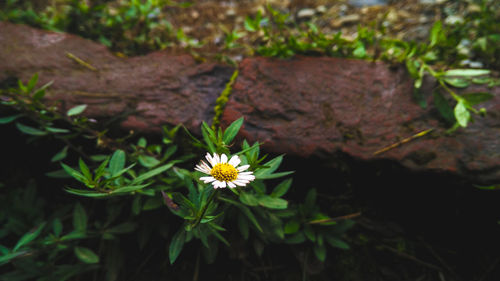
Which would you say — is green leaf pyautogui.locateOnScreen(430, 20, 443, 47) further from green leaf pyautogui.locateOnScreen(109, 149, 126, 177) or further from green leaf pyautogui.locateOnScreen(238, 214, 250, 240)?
green leaf pyautogui.locateOnScreen(109, 149, 126, 177)

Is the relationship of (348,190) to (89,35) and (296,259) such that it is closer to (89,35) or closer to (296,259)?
(296,259)

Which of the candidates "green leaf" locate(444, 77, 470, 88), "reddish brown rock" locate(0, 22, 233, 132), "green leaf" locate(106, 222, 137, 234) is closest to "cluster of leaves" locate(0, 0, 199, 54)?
"reddish brown rock" locate(0, 22, 233, 132)

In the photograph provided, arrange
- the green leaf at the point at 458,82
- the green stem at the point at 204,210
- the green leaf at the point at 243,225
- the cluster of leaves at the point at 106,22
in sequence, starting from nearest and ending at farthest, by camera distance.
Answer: the green stem at the point at 204,210, the green leaf at the point at 243,225, the green leaf at the point at 458,82, the cluster of leaves at the point at 106,22

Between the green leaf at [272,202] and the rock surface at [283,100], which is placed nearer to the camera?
the green leaf at [272,202]

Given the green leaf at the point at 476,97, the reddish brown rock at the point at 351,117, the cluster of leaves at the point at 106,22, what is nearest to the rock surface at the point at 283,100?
the reddish brown rock at the point at 351,117

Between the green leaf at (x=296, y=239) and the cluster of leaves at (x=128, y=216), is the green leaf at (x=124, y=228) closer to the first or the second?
the cluster of leaves at (x=128, y=216)
